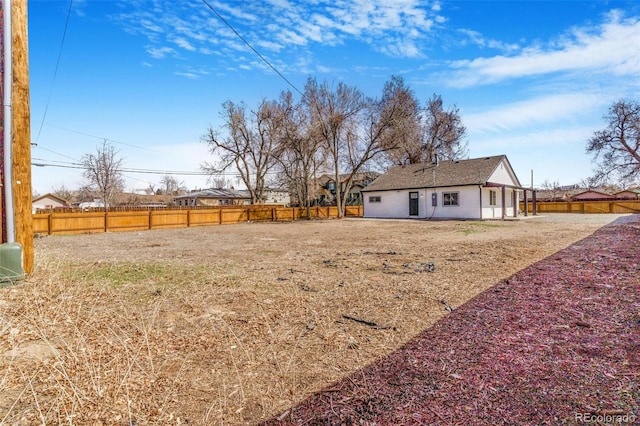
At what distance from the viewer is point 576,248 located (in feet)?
26.6

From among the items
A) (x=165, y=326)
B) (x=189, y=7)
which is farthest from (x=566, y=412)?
(x=189, y=7)

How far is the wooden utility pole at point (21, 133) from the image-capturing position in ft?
15.3

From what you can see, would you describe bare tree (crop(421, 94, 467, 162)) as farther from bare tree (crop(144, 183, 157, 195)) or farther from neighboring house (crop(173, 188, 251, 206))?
bare tree (crop(144, 183, 157, 195))

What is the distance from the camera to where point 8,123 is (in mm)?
4566

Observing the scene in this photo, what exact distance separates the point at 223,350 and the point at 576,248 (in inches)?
352

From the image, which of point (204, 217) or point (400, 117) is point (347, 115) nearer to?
point (400, 117)

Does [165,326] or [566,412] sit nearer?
[566,412]

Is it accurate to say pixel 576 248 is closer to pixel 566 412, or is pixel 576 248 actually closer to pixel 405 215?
pixel 566 412

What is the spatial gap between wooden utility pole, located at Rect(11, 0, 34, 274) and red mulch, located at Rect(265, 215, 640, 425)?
495 centimetres

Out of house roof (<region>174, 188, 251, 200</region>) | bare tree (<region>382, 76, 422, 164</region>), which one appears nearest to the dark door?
bare tree (<region>382, 76, 422, 164</region>)

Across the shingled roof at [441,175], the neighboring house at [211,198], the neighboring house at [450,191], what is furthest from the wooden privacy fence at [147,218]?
the neighboring house at [211,198]

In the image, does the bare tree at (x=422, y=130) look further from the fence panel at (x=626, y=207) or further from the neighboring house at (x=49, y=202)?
the neighboring house at (x=49, y=202)

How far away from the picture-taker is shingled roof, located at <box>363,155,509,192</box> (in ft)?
76.3

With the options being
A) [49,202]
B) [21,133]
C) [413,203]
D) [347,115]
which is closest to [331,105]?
[347,115]
